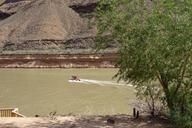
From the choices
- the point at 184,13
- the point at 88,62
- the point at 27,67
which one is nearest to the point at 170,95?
the point at 184,13

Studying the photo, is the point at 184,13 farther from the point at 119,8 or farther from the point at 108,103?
the point at 108,103

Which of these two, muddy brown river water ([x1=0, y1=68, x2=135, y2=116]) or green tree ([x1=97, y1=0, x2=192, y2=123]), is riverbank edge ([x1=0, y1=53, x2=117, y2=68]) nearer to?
muddy brown river water ([x1=0, y1=68, x2=135, y2=116])

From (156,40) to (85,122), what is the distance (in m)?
3.68

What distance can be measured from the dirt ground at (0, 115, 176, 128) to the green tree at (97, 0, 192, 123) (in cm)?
89

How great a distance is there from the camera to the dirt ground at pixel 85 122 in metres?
16.3

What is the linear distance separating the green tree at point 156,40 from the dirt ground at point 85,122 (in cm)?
89

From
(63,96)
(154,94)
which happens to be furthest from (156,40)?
(63,96)

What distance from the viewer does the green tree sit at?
1585 centimetres

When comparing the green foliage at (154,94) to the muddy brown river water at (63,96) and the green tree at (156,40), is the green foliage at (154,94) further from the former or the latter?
A: the muddy brown river water at (63,96)

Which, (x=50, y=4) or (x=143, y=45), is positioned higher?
(x=50, y=4)

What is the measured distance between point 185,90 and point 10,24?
255 feet

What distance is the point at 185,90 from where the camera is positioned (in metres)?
16.7

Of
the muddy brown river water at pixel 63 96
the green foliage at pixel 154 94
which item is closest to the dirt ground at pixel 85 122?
the green foliage at pixel 154 94

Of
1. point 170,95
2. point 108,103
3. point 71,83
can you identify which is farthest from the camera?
point 71,83
